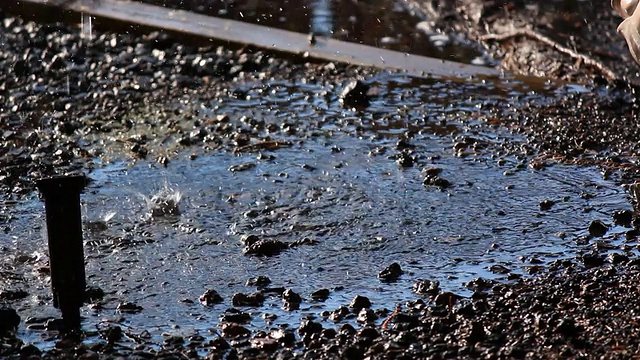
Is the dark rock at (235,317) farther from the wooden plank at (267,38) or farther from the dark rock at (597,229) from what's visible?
the wooden plank at (267,38)

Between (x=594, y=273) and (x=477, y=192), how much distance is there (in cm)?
98

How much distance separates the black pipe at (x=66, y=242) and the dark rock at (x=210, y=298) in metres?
0.44

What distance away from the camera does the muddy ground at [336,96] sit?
3318 millimetres

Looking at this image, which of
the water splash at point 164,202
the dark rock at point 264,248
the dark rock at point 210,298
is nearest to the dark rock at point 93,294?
the dark rock at point 210,298

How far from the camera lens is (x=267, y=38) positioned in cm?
718

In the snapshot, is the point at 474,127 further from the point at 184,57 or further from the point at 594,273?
the point at 184,57

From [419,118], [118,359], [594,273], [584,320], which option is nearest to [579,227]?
[594,273]

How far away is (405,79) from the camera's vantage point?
6387 millimetres

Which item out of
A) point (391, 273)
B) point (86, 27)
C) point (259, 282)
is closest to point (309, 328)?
point (259, 282)

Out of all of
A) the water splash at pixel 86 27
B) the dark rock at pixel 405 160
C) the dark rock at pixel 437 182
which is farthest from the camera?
the water splash at pixel 86 27

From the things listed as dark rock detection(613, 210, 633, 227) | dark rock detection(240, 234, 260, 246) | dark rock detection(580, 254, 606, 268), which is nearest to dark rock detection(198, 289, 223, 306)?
dark rock detection(240, 234, 260, 246)

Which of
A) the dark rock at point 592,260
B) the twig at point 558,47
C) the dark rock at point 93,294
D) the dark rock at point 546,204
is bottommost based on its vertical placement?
the dark rock at point 93,294

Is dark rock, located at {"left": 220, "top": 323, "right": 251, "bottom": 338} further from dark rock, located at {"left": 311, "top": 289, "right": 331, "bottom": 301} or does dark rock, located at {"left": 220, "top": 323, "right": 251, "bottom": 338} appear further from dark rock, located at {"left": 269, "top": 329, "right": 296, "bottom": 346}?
dark rock, located at {"left": 311, "top": 289, "right": 331, "bottom": 301}

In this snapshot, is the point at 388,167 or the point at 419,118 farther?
the point at 419,118
